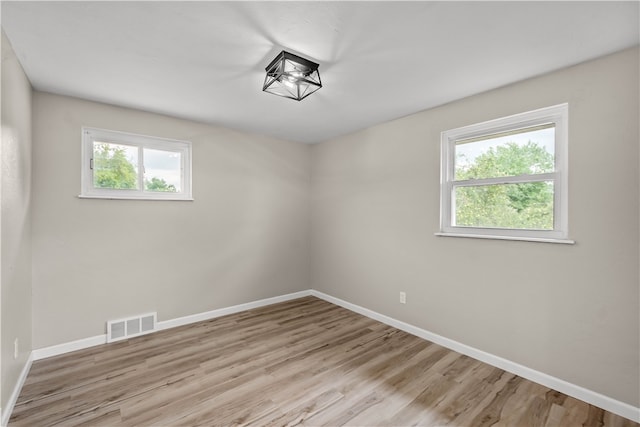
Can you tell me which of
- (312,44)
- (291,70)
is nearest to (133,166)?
(291,70)

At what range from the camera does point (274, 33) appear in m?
1.77

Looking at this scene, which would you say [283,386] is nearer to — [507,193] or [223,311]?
[223,311]

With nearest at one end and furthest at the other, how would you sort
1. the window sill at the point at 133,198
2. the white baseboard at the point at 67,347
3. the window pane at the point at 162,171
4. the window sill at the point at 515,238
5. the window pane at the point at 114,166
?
the window sill at the point at 515,238 < the white baseboard at the point at 67,347 < the window sill at the point at 133,198 < the window pane at the point at 114,166 < the window pane at the point at 162,171

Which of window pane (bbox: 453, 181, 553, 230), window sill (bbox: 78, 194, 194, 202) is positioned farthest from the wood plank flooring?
window sill (bbox: 78, 194, 194, 202)

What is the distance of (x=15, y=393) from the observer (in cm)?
202

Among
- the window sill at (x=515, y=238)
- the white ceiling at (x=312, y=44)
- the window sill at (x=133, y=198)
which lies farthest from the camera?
the window sill at (x=133, y=198)

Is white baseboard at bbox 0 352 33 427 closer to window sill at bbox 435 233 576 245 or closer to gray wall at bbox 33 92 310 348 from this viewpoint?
gray wall at bbox 33 92 310 348

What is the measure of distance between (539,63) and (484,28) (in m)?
0.71

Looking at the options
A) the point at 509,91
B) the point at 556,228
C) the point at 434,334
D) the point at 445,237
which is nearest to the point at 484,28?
the point at 509,91

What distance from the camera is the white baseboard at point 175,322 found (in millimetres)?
2631

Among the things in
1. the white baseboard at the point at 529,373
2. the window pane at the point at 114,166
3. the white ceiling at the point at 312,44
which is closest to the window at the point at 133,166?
the window pane at the point at 114,166

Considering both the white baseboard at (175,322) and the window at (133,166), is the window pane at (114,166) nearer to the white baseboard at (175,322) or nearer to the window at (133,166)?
the window at (133,166)

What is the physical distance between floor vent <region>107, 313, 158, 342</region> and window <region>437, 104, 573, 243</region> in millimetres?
3239

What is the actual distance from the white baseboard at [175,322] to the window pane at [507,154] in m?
2.86
